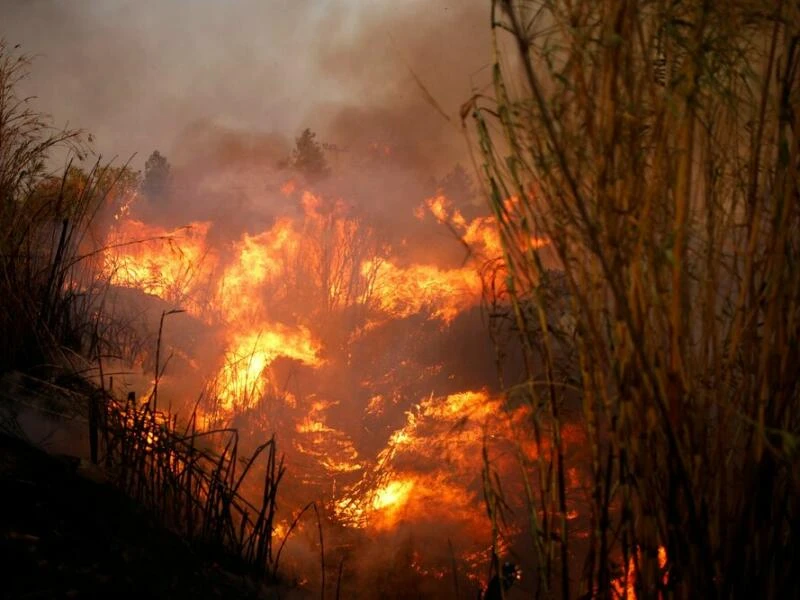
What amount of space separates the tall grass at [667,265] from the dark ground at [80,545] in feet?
3.43

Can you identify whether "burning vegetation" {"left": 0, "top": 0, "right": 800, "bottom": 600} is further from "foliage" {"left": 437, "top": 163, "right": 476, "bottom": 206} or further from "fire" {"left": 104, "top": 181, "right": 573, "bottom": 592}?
"foliage" {"left": 437, "top": 163, "right": 476, "bottom": 206}

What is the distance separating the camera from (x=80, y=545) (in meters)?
1.67

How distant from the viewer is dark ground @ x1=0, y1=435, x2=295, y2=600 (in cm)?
150

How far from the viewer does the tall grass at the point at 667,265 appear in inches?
48.1

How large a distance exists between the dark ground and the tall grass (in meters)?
1.05

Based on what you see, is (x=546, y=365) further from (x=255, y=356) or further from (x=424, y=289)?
(x=424, y=289)

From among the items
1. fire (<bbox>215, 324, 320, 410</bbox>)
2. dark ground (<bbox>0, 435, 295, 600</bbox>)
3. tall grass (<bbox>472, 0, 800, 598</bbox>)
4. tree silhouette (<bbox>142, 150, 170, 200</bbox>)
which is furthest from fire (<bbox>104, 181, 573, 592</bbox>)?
tree silhouette (<bbox>142, 150, 170, 200</bbox>)

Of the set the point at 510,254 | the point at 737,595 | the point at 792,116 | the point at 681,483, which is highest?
the point at 792,116

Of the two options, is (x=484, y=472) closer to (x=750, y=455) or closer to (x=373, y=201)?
(x=750, y=455)

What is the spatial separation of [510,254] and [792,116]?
59 centimetres

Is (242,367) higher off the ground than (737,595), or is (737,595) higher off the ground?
(242,367)

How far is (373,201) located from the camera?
10938 mm

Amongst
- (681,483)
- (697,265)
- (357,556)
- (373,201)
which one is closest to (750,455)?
(681,483)

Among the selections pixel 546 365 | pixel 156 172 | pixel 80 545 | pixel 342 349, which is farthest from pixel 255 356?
pixel 156 172
